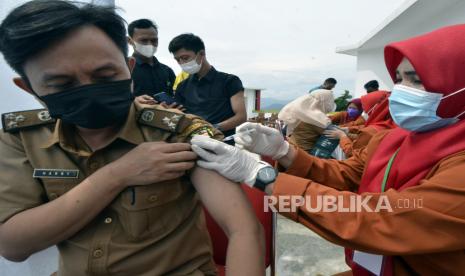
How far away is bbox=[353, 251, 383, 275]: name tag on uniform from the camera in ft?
3.43

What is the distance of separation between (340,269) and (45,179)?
7.47 feet

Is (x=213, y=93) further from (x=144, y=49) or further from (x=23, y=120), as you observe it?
(x=23, y=120)

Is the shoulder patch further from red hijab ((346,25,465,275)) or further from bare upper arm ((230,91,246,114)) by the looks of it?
bare upper arm ((230,91,246,114))

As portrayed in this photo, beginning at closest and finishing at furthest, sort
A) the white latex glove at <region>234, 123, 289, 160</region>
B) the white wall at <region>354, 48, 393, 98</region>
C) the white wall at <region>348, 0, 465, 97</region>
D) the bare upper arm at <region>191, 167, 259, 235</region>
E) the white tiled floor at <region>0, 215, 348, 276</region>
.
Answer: the bare upper arm at <region>191, 167, 259, 235</region>, the white latex glove at <region>234, 123, 289, 160</region>, the white tiled floor at <region>0, 215, 348, 276</region>, the white wall at <region>348, 0, 465, 97</region>, the white wall at <region>354, 48, 393, 98</region>

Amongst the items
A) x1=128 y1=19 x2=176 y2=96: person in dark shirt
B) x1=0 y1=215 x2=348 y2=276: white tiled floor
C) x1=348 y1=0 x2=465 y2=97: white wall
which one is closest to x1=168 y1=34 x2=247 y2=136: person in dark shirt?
x1=128 y1=19 x2=176 y2=96: person in dark shirt

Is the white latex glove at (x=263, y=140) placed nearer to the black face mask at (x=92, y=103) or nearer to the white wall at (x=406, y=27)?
the black face mask at (x=92, y=103)

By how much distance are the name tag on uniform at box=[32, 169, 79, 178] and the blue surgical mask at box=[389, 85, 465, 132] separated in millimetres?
1213

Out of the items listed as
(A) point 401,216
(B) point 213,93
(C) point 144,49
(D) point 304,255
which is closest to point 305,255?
(D) point 304,255

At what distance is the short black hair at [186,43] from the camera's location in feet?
8.57

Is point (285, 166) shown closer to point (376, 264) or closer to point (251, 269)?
point (376, 264)

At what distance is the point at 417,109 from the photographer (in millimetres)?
1040

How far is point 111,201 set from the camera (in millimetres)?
856

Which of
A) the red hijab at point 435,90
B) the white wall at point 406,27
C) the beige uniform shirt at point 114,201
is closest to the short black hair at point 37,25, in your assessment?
the beige uniform shirt at point 114,201

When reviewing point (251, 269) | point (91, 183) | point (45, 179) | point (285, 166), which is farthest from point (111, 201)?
point (285, 166)
